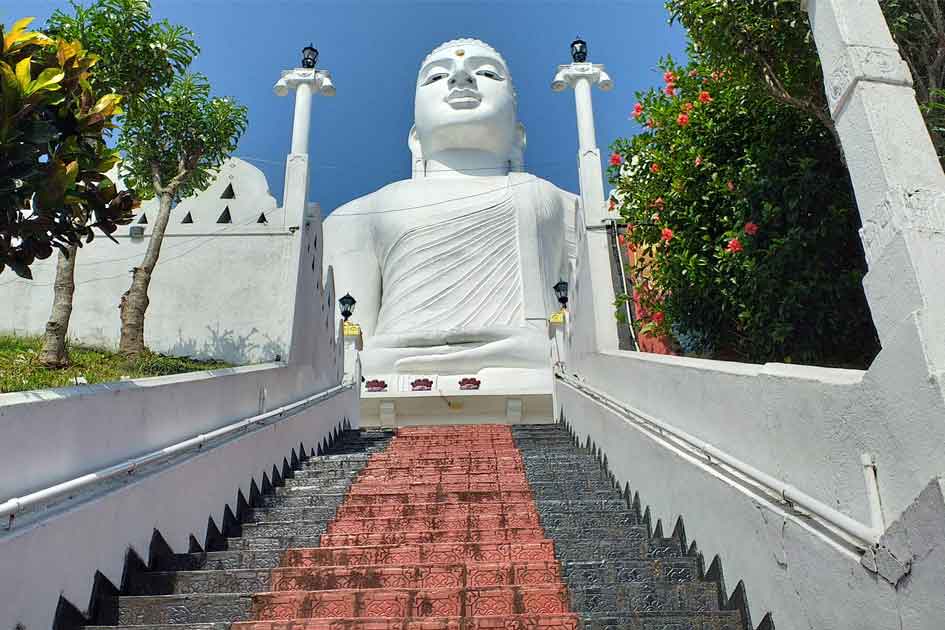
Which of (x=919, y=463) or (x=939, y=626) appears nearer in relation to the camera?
(x=939, y=626)

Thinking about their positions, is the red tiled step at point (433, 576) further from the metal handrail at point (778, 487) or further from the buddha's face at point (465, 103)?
the buddha's face at point (465, 103)

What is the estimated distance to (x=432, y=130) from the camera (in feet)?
43.8

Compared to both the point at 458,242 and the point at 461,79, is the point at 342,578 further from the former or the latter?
the point at 461,79

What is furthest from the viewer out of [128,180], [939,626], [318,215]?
[128,180]

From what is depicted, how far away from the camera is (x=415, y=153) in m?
14.7

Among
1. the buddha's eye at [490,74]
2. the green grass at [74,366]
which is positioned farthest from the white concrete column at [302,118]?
the green grass at [74,366]

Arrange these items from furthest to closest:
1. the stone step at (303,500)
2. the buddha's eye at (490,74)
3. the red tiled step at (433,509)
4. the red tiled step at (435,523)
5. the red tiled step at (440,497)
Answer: the buddha's eye at (490,74) < the stone step at (303,500) < the red tiled step at (440,497) < the red tiled step at (433,509) < the red tiled step at (435,523)

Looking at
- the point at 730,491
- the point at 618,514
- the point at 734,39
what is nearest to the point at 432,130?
the point at 734,39

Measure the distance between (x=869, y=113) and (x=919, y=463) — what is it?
1.22 metres

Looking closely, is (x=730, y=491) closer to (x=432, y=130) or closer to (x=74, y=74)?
(x=74, y=74)

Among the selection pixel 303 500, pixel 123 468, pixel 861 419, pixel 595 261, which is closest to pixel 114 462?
pixel 123 468

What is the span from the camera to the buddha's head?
13.2 m

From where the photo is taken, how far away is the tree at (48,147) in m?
2.07

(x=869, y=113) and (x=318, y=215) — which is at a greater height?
(x=318, y=215)
